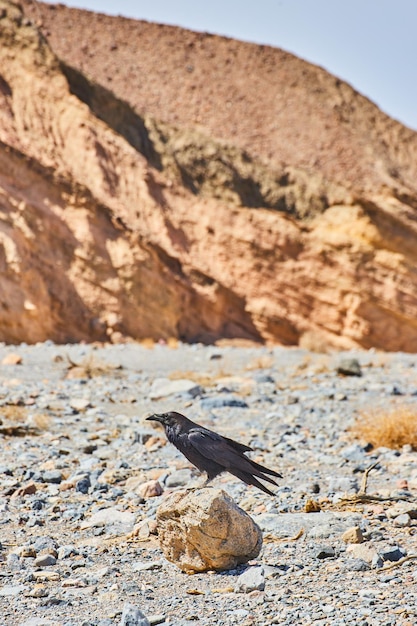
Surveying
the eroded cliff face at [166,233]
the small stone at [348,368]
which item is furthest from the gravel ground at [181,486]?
the eroded cliff face at [166,233]

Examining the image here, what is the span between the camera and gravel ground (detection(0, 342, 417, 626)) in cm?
343

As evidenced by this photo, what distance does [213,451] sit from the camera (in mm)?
3998

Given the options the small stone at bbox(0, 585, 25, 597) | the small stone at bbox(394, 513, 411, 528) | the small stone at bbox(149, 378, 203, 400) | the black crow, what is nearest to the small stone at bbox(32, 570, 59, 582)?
the small stone at bbox(0, 585, 25, 597)

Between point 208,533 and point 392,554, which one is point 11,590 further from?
point 392,554

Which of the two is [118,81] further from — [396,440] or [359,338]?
[396,440]

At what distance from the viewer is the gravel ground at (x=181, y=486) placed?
135 inches

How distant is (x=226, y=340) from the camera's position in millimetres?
16516

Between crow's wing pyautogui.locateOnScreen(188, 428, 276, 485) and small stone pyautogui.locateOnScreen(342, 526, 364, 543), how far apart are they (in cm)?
66

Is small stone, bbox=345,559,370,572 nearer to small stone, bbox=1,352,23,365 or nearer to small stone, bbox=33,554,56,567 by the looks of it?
small stone, bbox=33,554,56,567

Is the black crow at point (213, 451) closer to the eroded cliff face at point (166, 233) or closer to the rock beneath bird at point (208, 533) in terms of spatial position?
the rock beneath bird at point (208, 533)

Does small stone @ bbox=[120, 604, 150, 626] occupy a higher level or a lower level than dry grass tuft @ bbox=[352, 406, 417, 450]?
lower

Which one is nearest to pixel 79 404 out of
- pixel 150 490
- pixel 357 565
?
pixel 150 490

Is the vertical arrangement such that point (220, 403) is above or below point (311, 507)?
below

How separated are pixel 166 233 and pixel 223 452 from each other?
41.5 feet
